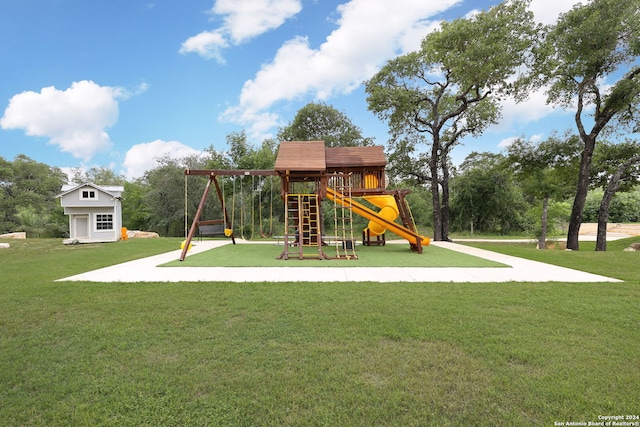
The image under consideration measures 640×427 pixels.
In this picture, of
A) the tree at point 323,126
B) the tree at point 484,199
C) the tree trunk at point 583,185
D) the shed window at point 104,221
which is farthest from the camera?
the tree at point 323,126

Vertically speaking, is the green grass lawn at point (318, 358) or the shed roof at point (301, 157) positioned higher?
the shed roof at point (301, 157)

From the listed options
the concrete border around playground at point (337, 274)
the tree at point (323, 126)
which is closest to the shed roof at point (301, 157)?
the concrete border around playground at point (337, 274)

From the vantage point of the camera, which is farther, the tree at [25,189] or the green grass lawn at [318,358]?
the tree at [25,189]

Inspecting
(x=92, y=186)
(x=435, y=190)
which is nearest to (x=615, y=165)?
(x=435, y=190)

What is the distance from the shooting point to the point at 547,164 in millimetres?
15328

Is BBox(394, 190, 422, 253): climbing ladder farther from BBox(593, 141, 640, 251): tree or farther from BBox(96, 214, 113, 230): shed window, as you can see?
BBox(96, 214, 113, 230): shed window

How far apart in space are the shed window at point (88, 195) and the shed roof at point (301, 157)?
12615mm

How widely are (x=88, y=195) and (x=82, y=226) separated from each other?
2.01 metres

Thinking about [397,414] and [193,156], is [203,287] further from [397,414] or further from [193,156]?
[193,156]

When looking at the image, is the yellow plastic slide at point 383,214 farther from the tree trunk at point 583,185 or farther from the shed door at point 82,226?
the shed door at point 82,226

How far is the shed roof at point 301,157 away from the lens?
31.4 feet

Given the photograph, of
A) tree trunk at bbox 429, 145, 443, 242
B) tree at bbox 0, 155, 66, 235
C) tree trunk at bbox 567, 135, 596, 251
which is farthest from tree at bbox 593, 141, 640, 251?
tree at bbox 0, 155, 66, 235

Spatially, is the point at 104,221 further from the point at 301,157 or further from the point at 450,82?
the point at 450,82

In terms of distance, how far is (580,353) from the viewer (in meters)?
2.85
